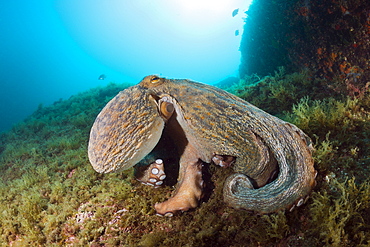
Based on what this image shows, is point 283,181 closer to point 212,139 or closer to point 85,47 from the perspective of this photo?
point 212,139

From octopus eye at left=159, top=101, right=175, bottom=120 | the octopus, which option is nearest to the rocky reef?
the octopus

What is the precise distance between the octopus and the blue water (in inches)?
2476

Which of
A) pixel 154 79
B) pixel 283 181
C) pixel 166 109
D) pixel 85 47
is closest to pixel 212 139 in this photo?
pixel 166 109

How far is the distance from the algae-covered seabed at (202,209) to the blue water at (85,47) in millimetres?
61807

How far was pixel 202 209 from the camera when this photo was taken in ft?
8.79

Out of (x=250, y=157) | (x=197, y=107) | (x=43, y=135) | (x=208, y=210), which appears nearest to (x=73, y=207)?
(x=208, y=210)

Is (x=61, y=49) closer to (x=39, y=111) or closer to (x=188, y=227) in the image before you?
(x=39, y=111)

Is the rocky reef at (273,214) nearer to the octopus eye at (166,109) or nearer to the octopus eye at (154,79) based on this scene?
the octopus eye at (166,109)

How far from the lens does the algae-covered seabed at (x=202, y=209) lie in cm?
201

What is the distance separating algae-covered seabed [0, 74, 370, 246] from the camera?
2.01 meters

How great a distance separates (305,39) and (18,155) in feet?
32.1

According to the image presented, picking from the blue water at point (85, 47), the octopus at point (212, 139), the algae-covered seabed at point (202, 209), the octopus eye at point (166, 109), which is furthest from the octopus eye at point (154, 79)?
the blue water at point (85, 47)

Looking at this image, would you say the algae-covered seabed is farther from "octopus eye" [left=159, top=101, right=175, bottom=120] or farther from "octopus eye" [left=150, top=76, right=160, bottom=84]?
"octopus eye" [left=150, top=76, right=160, bottom=84]

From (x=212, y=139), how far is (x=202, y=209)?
960mm
